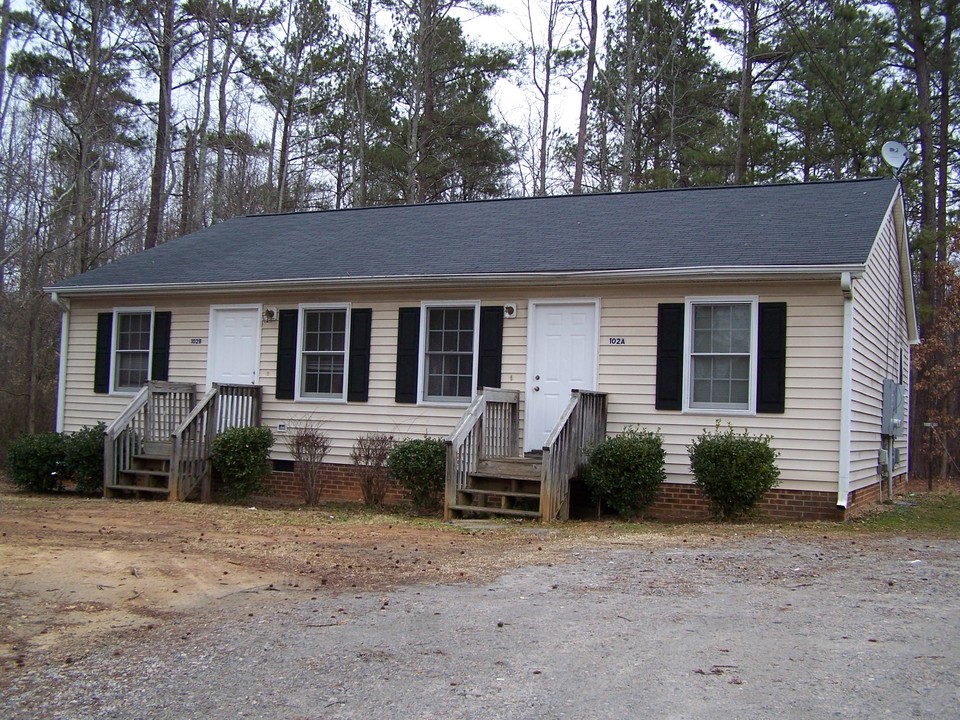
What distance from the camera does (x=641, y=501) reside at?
37.1 feet

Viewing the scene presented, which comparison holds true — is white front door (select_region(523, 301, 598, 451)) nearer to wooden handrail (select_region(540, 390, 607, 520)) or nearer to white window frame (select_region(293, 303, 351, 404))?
wooden handrail (select_region(540, 390, 607, 520))

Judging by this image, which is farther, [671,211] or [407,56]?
[407,56]

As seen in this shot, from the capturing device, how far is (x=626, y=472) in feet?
36.5

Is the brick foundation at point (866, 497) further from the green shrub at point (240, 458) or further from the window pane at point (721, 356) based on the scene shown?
the green shrub at point (240, 458)

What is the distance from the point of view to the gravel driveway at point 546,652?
15.3 feet

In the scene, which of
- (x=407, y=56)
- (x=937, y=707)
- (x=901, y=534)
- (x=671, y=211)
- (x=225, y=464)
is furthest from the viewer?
(x=407, y=56)

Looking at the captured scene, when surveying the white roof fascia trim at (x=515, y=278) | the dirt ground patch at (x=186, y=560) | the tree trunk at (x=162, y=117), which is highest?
the tree trunk at (x=162, y=117)

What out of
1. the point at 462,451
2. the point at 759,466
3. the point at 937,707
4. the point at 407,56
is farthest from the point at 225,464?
the point at 407,56

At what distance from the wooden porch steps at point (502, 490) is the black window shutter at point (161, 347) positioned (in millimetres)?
5694

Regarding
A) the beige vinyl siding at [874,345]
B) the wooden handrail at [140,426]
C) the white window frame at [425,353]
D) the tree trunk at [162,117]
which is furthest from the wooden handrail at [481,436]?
the tree trunk at [162,117]

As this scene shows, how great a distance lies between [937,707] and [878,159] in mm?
20125

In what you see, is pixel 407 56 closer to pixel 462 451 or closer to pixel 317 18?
pixel 317 18

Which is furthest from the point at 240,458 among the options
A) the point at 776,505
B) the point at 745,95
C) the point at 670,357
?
the point at 745,95

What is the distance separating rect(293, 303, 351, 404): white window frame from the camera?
13.7 meters
